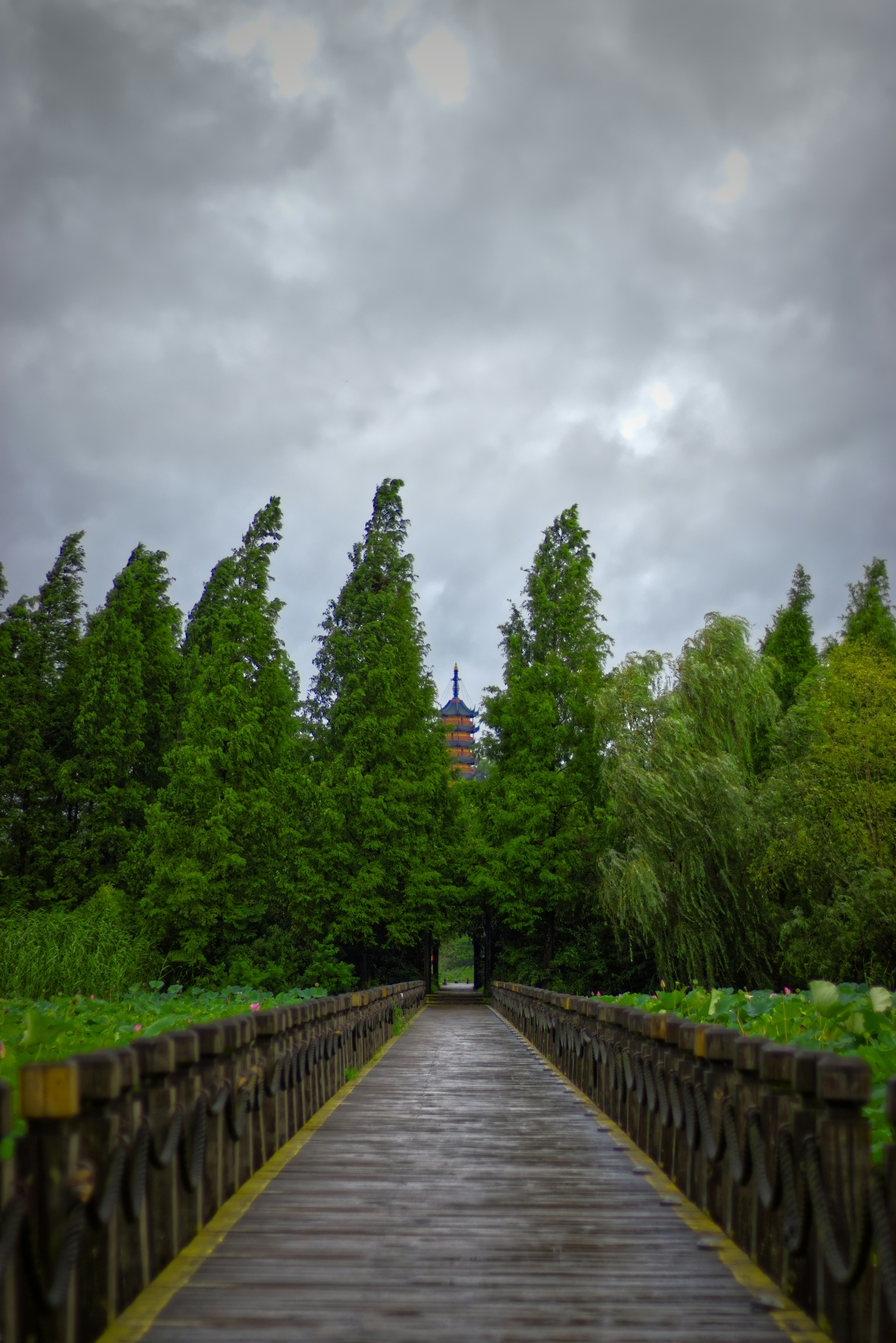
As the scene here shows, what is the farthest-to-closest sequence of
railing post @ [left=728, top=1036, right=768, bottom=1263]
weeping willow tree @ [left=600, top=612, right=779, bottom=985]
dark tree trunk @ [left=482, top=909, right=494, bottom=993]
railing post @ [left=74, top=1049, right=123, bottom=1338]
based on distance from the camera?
dark tree trunk @ [left=482, top=909, right=494, bottom=993] → weeping willow tree @ [left=600, top=612, right=779, bottom=985] → railing post @ [left=728, top=1036, right=768, bottom=1263] → railing post @ [left=74, top=1049, right=123, bottom=1338]

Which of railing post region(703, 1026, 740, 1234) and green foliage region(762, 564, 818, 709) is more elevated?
green foliage region(762, 564, 818, 709)

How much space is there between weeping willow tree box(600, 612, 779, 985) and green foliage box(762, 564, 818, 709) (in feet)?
50.8

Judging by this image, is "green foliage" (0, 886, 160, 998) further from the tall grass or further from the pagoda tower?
the pagoda tower

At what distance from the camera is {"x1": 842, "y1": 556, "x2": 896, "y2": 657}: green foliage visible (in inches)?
1551

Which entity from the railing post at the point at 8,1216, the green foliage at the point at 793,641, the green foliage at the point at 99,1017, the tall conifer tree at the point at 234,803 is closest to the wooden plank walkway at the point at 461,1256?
the railing post at the point at 8,1216

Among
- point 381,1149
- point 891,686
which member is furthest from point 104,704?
point 381,1149

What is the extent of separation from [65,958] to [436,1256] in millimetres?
17460

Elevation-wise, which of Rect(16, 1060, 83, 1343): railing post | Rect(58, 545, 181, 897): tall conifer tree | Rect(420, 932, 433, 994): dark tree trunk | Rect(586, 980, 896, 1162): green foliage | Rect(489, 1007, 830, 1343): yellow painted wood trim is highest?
Rect(58, 545, 181, 897): tall conifer tree

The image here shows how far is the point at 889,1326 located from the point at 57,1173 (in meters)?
2.22

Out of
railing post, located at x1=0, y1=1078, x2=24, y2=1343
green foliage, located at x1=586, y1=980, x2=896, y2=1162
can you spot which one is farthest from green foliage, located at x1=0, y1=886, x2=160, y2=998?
railing post, located at x1=0, y1=1078, x2=24, y2=1343

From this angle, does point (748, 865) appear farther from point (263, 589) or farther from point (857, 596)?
point (857, 596)

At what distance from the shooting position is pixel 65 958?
1916cm

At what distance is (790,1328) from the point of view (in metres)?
2.98

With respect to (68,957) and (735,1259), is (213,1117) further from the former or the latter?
(68,957)
